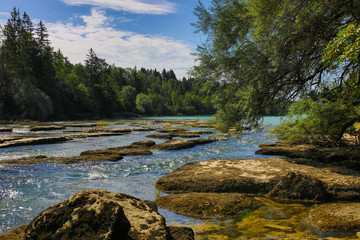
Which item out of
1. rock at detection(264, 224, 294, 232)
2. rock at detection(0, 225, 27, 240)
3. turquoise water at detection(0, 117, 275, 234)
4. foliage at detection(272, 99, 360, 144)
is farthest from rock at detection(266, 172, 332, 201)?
rock at detection(0, 225, 27, 240)

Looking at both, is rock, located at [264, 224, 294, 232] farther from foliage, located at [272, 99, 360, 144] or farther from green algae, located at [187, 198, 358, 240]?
foliage, located at [272, 99, 360, 144]

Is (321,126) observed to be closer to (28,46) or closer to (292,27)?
(292,27)

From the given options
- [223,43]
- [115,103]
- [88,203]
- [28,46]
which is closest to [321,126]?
[223,43]

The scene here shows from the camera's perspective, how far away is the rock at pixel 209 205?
5.20m

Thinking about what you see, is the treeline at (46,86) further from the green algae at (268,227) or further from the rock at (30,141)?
the rock at (30,141)

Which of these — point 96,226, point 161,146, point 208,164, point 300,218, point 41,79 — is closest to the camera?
point 96,226

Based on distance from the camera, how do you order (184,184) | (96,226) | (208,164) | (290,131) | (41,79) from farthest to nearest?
(41,79), (290,131), (208,164), (184,184), (96,226)

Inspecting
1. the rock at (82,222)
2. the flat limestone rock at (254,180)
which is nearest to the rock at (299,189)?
the flat limestone rock at (254,180)

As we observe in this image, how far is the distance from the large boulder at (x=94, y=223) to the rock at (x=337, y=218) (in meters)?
2.78

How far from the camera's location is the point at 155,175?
9.25m

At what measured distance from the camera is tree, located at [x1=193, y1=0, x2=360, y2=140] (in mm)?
8180

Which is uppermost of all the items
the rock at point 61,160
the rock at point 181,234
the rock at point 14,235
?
the rock at point 181,234

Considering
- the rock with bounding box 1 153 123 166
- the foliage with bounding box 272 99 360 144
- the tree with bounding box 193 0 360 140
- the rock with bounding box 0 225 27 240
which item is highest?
the tree with bounding box 193 0 360 140

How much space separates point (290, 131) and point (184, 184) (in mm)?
9103
